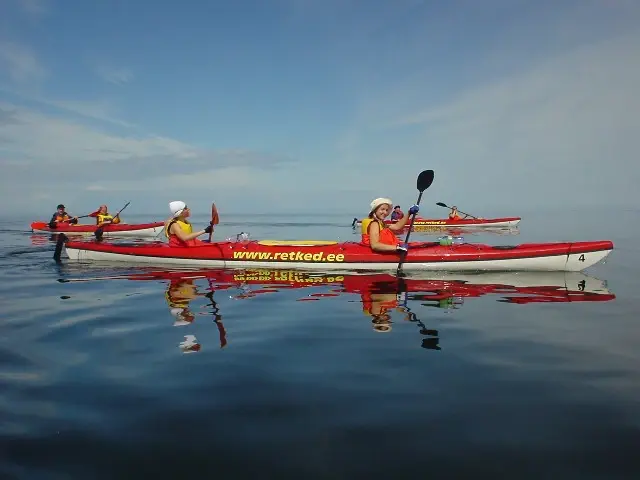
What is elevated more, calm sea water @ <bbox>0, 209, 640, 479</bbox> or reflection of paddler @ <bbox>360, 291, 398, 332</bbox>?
reflection of paddler @ <bbox>360, 291, 398, 332</bbox>

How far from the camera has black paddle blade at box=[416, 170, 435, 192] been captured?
45.4ft

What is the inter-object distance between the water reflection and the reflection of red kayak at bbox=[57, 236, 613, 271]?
25cm

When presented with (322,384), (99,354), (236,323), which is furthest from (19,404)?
(236,323)

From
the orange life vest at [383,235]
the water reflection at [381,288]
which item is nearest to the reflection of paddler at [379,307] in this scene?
the water reflection at [381,288]

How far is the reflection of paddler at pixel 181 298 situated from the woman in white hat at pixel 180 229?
81.0 inches

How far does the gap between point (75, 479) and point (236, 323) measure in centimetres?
452

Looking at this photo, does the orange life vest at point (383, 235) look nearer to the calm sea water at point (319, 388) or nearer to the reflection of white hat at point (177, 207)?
the calm sea water at point (319, 388)

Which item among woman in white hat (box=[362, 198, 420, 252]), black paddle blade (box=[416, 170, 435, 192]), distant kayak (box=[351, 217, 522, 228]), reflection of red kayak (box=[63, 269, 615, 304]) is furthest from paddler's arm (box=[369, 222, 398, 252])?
distant kayak (box=[351, 217, 522, 228])

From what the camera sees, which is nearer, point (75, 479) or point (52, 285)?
point (75, 479)

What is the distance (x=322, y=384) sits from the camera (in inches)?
200

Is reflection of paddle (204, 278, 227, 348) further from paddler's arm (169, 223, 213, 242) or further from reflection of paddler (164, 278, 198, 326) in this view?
paddler's arm (169, 223, 213, 242)

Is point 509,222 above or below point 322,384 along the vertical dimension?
above

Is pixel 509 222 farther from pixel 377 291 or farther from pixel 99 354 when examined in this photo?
pixel 99 354

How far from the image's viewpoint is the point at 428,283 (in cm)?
1183
